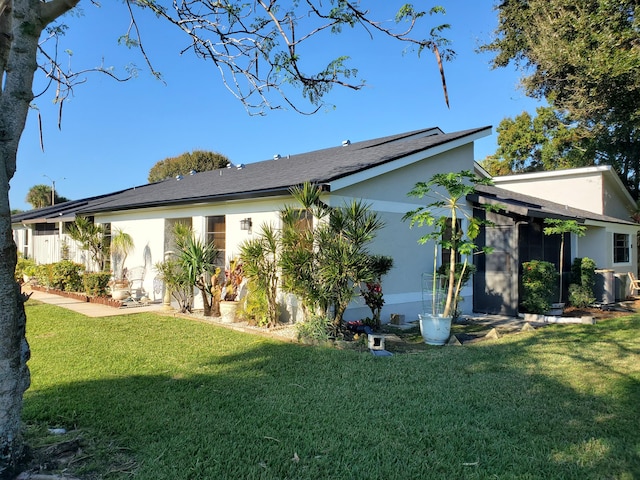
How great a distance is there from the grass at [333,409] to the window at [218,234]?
4.15 meters

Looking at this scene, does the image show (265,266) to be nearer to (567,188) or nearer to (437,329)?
(437,329)

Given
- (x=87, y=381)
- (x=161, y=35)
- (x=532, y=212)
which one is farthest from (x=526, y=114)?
(x=87, y=381)

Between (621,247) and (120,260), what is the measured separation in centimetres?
2089

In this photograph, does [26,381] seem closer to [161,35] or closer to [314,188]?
[161,35]

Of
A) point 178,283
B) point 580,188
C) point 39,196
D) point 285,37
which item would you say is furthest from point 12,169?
point 39,196

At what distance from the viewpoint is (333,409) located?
457cm

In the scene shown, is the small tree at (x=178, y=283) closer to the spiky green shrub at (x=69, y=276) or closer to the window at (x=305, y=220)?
the window at (x=305, y=220)

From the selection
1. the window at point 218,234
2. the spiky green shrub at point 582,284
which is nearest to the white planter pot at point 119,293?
the window at point 218,234

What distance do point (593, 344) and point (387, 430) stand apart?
630cm

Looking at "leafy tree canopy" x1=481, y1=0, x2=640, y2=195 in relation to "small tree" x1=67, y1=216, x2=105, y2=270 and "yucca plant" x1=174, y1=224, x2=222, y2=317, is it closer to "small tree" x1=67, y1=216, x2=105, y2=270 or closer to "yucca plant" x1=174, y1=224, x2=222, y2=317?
"yucca plant" x1=174, y1=224, x2=222, y2=317

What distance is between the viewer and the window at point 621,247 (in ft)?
59.0

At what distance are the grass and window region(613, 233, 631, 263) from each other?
12.4m

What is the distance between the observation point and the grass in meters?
3.41

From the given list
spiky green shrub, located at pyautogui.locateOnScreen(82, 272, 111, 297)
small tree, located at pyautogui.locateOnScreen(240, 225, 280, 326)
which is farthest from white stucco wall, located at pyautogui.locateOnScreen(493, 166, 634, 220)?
spiky green shrub, located at pyautogui.locateOnScreen(82, 272, 111, 297)
